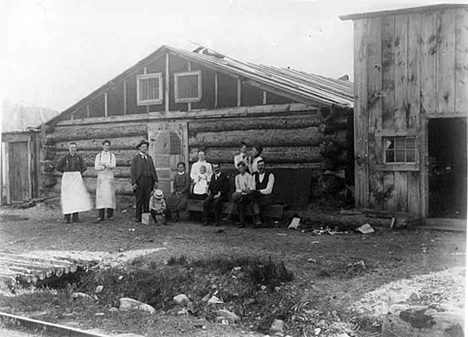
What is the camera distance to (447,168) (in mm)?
Answer: 11188

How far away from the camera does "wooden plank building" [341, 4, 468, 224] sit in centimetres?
995

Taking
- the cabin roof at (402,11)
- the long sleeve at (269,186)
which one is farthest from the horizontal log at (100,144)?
the cabin roof at (402,11)

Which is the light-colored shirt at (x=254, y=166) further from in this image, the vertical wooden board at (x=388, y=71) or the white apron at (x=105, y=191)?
the white apron at (x=105, y=191)

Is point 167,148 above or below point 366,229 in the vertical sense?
above

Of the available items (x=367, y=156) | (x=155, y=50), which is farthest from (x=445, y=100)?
(x=155, y=50)

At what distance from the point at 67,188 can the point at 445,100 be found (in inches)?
324

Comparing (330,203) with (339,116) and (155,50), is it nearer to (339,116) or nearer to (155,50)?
(339,116)

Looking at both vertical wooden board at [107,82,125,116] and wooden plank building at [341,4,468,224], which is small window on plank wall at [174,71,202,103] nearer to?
vertical wooden board at [107,82,125,116]

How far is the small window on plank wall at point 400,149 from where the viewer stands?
34.9ft

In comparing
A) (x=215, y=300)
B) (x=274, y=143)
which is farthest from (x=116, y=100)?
(x=215, y=300)

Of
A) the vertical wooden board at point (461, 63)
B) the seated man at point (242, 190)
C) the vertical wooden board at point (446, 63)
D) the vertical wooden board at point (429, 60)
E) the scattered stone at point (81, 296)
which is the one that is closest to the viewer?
the scattered stone at point (81, 296)

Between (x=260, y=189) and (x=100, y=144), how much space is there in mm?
6488

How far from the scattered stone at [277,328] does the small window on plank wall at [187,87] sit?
27.8ft

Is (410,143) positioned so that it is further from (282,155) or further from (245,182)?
(245,182)
